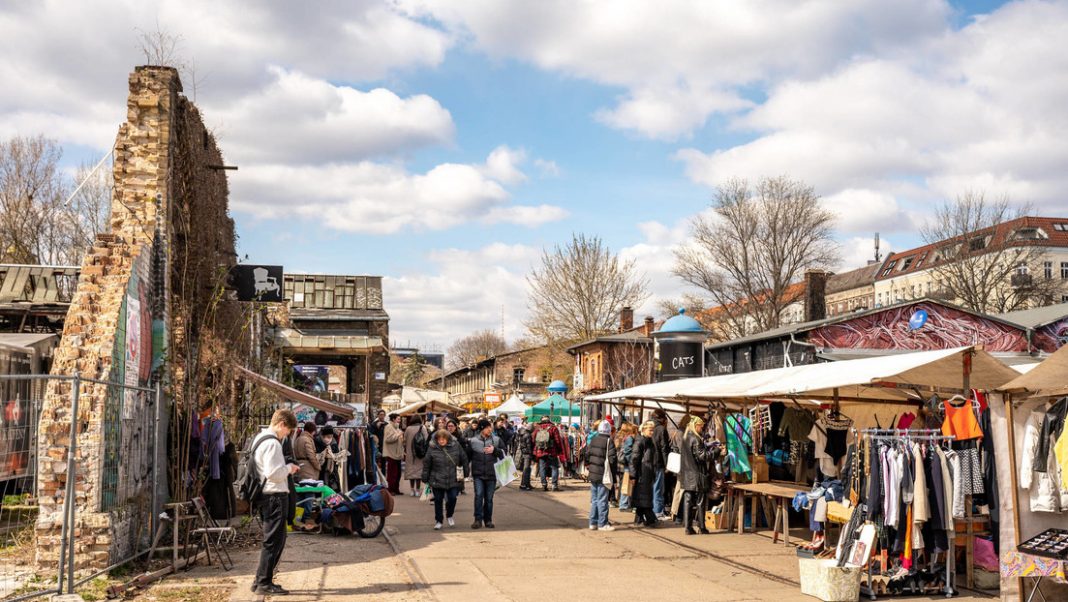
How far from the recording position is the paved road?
10406mm

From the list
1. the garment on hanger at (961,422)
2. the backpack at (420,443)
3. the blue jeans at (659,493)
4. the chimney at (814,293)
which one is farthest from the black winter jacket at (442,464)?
the chimney at (814,293)

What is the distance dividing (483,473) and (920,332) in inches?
715

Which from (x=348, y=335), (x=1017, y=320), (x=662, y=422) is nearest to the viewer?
(x=662, y=422)

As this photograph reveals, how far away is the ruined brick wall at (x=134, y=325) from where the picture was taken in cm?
1124

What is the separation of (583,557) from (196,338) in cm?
646

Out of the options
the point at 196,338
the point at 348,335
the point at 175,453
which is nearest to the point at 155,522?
the point at 175,453

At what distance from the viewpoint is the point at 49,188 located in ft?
139

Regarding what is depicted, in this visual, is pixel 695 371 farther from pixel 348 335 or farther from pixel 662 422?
pixel 348 335

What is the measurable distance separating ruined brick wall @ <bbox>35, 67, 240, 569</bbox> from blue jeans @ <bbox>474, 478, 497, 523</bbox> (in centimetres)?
455

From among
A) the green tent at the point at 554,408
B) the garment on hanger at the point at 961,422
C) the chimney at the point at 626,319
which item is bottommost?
the garment on hanger at the point at 961,422

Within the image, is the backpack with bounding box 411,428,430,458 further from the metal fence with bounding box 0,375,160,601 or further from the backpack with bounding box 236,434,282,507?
the backpack with bounding box 236,434,282,507

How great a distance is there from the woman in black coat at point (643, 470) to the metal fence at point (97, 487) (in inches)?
286

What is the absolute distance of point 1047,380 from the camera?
9086 millimetres

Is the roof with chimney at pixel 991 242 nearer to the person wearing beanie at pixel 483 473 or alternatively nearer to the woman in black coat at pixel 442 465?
the person wearing beanie at pixel 483 473
